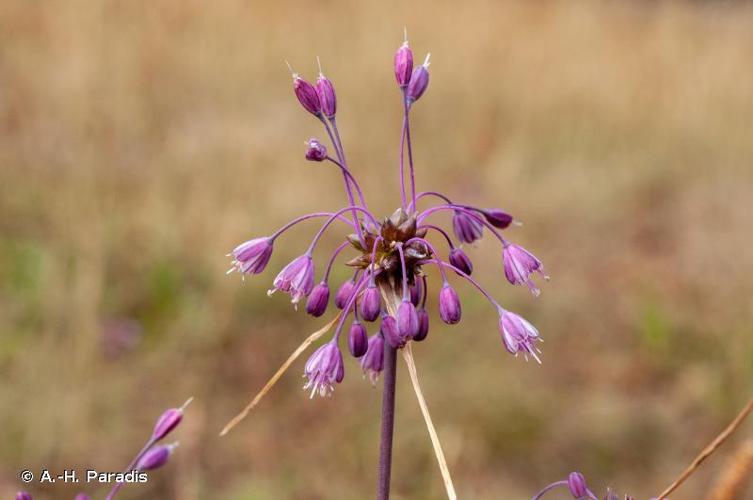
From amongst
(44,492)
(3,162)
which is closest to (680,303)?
(44,492)

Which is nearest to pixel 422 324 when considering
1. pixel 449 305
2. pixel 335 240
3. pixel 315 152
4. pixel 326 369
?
pixel 449 305

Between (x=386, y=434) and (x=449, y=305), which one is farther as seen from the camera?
(x=449, y=305)

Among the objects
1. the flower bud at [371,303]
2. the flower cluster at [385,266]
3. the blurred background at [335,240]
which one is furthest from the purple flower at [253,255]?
the blurred background at [335,240]

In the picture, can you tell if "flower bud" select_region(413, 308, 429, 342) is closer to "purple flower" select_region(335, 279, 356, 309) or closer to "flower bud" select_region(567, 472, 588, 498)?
"purple flower" select_region(335, 279, 356, 309)

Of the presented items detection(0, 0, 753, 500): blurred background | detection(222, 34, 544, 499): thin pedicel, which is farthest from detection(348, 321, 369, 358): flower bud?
detection(0, 0, 753, 500): blurred background

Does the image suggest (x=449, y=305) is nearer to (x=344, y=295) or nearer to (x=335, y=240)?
(x=344, y=295)

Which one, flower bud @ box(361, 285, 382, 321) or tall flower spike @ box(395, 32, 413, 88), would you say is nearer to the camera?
flower bud @ box(361, 285, 382, 321)

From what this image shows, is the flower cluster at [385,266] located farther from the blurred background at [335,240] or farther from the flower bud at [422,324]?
the blurred background at [335,240]
